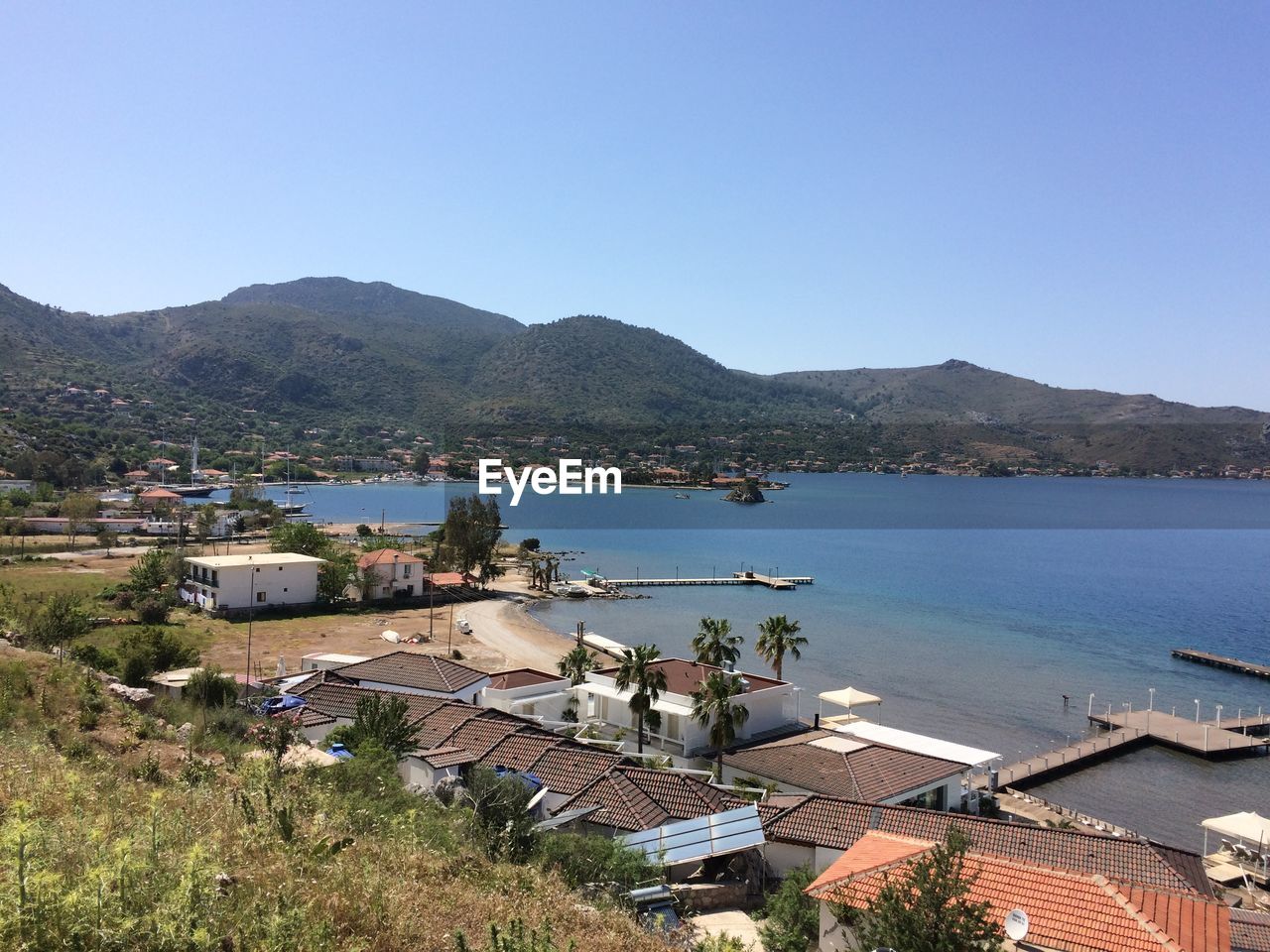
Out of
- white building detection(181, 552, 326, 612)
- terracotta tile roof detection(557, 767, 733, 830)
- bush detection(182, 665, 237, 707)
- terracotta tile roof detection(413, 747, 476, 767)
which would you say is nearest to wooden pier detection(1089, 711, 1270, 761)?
terracotta tile roof detection(557, 767, 733, 830)

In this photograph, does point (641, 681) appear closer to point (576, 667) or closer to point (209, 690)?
point (576, 667)

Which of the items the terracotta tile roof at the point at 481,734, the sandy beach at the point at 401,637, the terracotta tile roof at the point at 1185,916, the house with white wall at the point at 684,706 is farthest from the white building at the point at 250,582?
the terracotta tile roof at the point at 1185,916

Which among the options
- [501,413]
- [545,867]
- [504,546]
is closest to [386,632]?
[545,867]

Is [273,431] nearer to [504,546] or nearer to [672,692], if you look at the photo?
[504,546]

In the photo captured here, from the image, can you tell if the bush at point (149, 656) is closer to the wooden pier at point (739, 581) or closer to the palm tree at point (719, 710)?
the palm tree at point (719, 710)

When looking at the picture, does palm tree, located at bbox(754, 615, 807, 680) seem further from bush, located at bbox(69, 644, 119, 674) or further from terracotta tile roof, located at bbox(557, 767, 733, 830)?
bush, located at bbox(69, 644, 119, 674)
